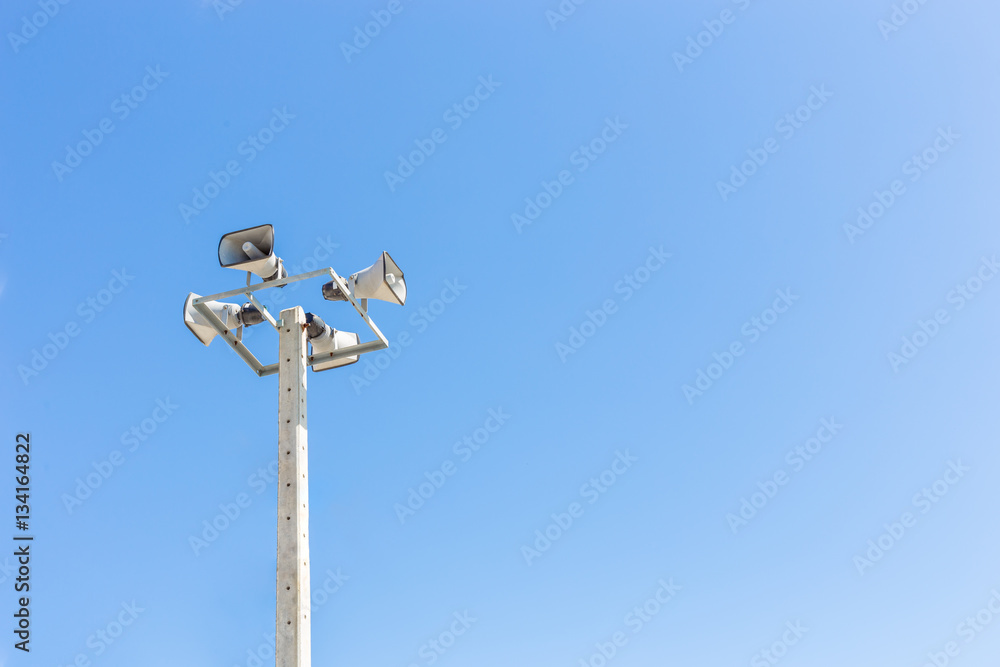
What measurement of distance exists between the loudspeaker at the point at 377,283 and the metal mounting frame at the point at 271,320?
A: 2.4 inches

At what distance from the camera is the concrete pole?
4.79m

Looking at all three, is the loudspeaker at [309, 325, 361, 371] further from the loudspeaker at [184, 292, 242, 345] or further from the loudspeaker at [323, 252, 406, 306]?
the loudspeaker at [184, 292, 242, 345]

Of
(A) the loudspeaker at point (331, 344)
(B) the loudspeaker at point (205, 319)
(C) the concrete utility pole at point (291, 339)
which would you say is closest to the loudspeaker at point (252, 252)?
(C) the concrete utility pole at point (291, 339)

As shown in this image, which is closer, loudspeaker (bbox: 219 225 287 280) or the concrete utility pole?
the concrete utility pole

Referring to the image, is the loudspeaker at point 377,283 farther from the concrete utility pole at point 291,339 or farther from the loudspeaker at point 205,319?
the loudspeaker at point 205,319

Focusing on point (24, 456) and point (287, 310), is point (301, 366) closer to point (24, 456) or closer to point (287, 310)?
point (287, 310)

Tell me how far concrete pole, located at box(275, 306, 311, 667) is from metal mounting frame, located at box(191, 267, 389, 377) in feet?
0.80

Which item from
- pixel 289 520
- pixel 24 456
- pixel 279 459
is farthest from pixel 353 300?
pixel 24 456

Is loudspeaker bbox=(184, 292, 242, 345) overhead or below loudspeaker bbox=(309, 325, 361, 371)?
overhead

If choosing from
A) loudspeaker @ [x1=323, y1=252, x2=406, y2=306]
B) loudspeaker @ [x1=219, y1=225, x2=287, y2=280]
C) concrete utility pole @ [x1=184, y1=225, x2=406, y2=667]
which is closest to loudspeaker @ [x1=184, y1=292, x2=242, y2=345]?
concrete utility pole @ [x1=184, y1=225, x2=406, y2=667]

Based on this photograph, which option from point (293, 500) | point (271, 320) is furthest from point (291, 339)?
point (293, 500)

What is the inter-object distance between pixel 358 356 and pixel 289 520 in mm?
1568

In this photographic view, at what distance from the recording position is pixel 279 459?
5277 millimetres

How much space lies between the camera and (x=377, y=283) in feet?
19.7
